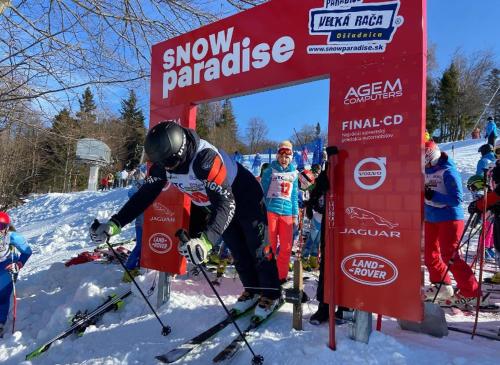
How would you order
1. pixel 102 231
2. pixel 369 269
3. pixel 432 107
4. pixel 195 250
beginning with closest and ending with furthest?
pixel 195 250, pixel 369 269, pixel 102 231, pixel 432 107

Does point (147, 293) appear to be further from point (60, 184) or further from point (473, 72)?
point (473, 72)

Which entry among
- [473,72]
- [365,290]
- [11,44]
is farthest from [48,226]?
[473,72]

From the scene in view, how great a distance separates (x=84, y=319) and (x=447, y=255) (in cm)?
424

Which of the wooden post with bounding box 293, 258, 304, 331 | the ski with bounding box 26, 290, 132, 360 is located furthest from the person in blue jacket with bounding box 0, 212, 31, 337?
the wooden post with bounding box 293, 258, 304, 331

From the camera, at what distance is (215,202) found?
320 cm

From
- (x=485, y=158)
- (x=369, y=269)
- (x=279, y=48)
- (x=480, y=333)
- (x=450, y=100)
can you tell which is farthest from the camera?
(x=450, y=100)

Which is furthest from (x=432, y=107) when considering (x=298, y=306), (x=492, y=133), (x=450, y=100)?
(x=298, y=306)

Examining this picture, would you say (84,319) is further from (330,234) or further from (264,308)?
(330,234)

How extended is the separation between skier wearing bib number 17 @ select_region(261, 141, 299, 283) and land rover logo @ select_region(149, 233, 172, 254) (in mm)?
1345

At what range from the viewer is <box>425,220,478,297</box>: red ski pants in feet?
13.4

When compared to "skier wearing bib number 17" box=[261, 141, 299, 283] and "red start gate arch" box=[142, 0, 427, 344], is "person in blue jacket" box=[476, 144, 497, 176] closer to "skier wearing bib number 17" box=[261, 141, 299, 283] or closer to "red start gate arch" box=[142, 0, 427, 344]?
"skier wearing bib number 17" box=[261, 141, 299, 283]

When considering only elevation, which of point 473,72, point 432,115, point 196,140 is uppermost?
point 473,72

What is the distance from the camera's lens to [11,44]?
5.60m

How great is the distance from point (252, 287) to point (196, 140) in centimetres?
177
